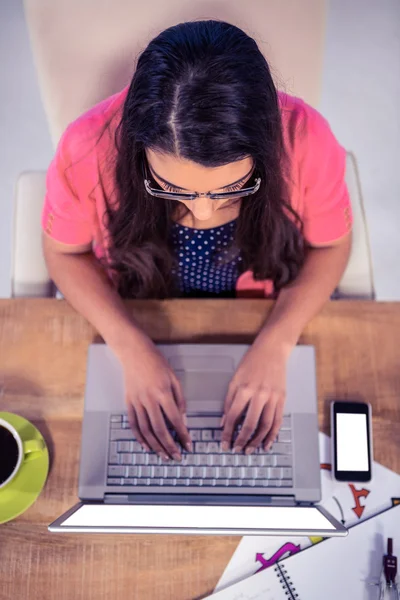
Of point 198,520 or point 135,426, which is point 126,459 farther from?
point 198,520

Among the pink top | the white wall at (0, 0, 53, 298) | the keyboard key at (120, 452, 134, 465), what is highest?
the white wall at (0, 0, 53, 298)

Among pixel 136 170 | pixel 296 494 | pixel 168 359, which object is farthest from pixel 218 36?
pixel 296 494

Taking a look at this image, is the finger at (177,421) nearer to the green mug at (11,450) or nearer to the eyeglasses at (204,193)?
the green mug at (11,450)

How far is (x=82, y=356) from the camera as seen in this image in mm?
946

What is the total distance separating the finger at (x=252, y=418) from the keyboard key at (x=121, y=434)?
0.18 meters

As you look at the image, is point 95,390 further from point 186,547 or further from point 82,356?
point 186,547

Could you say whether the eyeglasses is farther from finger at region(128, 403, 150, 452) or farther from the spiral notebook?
the spiral notebook

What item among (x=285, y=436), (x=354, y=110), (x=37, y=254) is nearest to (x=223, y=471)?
(x=285, y=436)

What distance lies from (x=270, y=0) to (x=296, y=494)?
89 centimetres

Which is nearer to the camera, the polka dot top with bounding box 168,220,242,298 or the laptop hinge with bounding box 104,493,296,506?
the laptop hinge with bounding box 104,493,296,506

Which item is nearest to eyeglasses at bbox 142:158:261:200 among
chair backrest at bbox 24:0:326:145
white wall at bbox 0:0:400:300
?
chair backrest at bbox 24:0:326:145

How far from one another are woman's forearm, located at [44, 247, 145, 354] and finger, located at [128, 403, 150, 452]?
106mm

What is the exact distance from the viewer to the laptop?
29.7 inches

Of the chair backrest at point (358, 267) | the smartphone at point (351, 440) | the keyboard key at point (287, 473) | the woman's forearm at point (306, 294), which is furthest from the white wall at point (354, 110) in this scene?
the keyboard key at point (287, 473)
